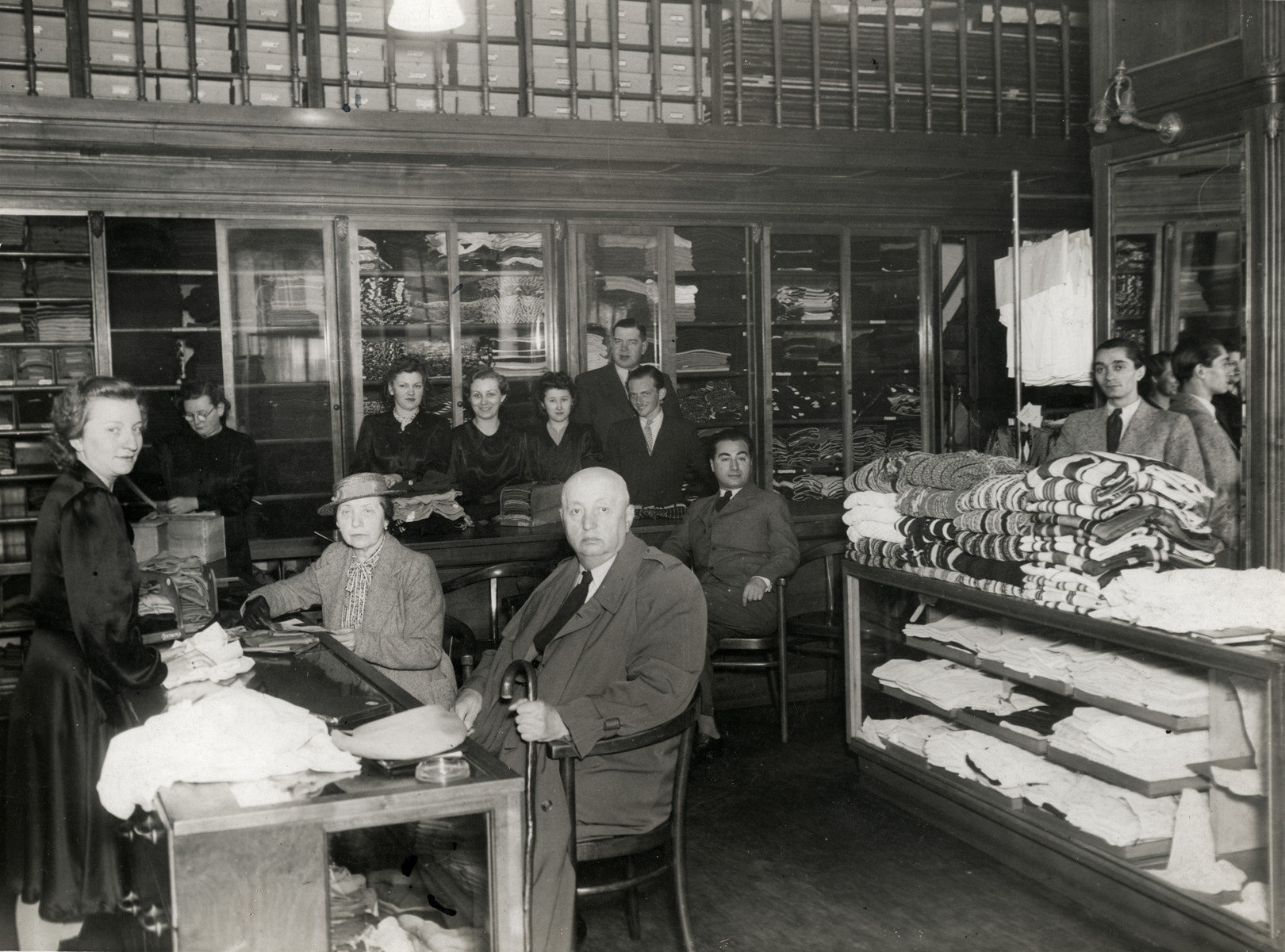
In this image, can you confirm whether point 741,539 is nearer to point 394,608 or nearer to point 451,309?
point 394,608

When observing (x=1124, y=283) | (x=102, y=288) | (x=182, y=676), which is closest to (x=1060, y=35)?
(x=1124, y=283)

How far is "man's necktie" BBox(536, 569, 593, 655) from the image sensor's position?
2.99 metres

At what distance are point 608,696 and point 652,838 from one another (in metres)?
0.36

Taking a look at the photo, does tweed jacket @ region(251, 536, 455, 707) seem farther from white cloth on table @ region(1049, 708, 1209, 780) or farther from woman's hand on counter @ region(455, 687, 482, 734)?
white cloth on table @ region(1049, 708, 1209, 780)

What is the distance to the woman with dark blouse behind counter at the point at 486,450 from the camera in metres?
5.64

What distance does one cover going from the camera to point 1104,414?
421 centimetres

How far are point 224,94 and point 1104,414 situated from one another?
452cm

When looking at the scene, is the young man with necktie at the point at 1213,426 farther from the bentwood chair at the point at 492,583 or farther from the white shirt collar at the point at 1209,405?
the bentwood chair at the point at 492,583

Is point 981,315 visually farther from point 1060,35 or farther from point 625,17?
point 625,17

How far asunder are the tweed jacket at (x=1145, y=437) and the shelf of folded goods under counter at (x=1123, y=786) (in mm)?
739

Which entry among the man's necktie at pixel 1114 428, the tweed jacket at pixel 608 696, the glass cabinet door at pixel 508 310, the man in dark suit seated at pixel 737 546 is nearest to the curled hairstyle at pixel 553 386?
the glass cabinet door at pixel 508 310

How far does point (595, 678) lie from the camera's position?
282 cm

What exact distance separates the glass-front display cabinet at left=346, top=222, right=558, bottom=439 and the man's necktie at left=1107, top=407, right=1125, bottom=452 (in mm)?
3317

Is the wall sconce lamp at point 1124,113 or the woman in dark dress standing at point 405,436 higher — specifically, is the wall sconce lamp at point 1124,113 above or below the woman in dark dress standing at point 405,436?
above
